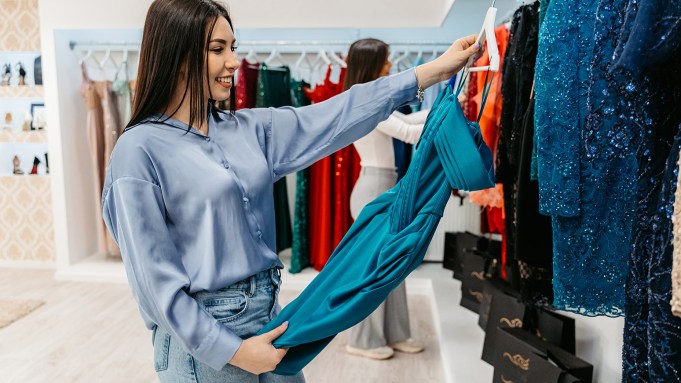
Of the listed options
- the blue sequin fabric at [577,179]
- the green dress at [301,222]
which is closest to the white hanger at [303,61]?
the green dress at [301,222]

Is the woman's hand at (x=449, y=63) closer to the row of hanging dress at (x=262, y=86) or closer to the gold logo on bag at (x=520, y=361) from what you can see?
the gold logo on bag at (x=520, y=361)

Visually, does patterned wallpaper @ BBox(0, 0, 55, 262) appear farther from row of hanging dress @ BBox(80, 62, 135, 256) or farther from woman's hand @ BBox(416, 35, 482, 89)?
woman's hand @ BBox(416, 35, 482, 89)

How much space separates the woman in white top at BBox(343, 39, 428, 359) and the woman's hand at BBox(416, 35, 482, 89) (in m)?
→ 1.44

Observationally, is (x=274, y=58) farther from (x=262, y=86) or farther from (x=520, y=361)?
(x=520, y=361)

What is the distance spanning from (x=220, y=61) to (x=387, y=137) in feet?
6.22

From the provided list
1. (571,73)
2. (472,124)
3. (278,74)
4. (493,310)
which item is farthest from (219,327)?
(278,74)

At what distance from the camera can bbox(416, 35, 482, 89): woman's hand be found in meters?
1.33

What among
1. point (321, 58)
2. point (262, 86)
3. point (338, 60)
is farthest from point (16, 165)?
point (338, 60)

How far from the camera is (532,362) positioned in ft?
6.98

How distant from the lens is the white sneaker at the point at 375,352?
312 centimetres

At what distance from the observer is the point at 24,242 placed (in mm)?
5055

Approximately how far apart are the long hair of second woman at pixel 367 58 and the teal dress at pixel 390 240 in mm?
1470

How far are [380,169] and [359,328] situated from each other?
85 cm

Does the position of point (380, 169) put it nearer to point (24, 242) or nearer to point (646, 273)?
point (646, 273)
